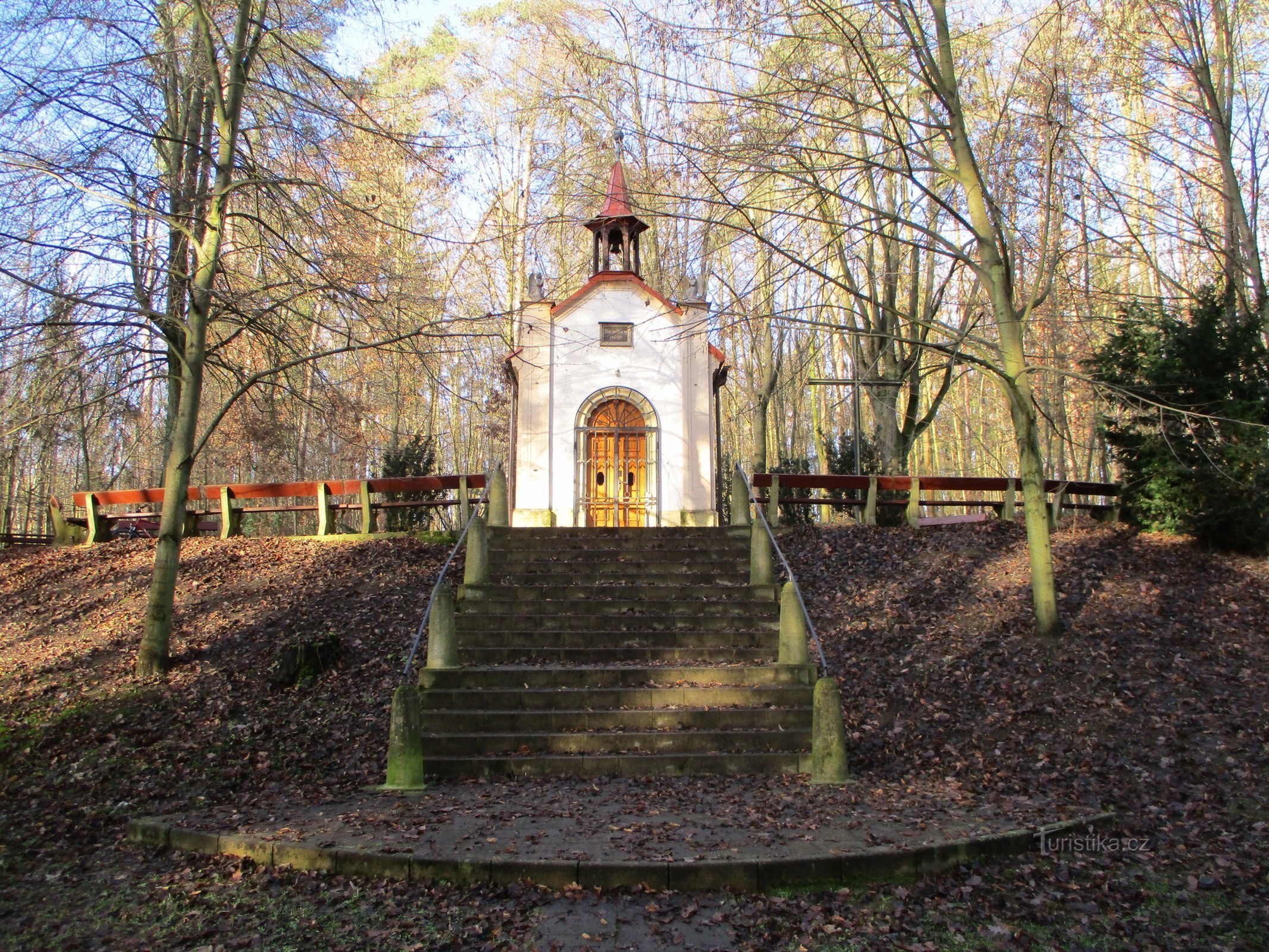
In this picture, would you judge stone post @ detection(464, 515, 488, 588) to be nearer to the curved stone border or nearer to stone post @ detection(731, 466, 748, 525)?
stone post @ detection(731, 466, 748, 525)

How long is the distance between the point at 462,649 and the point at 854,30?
27.1 ft

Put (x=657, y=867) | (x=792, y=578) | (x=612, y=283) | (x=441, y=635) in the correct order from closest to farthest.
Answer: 1. (x=657, y=867)
2. (x=792, y=578)
3. (x=441, y=635)
4. (x=612, y=283)

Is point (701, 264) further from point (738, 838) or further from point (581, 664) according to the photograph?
point (738, 838)

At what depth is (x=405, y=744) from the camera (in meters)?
7.28

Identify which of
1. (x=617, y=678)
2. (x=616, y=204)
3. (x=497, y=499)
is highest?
(x=616, y=204)

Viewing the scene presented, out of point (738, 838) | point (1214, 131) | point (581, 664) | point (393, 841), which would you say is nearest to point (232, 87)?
point (581, 664)

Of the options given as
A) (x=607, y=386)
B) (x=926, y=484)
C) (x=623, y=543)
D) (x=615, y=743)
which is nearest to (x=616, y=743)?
(x=615, y=743)

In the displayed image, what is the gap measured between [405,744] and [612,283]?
10.9 meters

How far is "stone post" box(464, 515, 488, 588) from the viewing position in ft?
36.7

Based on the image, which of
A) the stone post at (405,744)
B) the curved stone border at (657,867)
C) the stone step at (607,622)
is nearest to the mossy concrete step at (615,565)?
the stone step at (607,622)

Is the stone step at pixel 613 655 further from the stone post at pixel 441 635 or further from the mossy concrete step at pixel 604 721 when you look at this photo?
the mossy concrete step at pixel 604 721

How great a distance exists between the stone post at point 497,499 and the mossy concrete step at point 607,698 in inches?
197

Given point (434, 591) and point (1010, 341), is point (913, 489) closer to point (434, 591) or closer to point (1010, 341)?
point (1010, 341)
